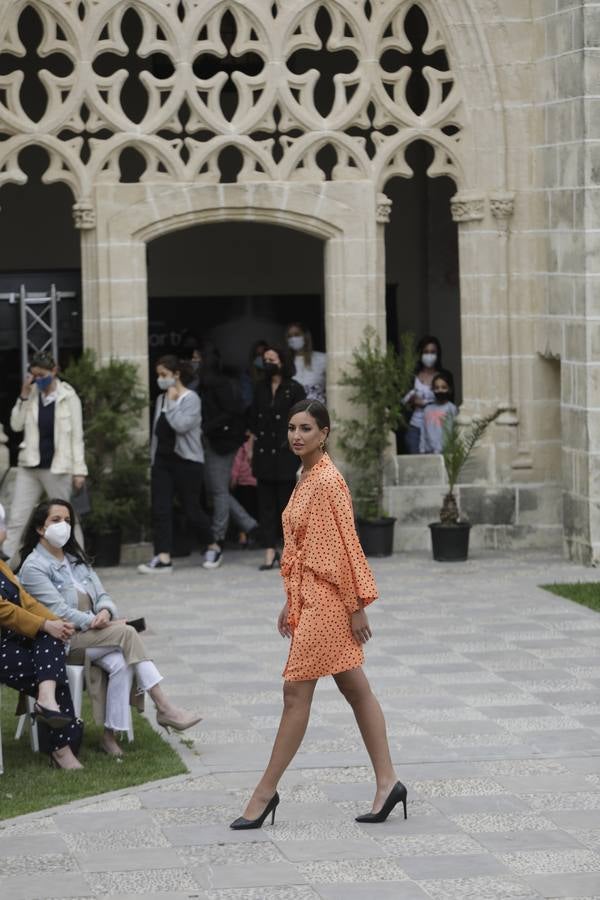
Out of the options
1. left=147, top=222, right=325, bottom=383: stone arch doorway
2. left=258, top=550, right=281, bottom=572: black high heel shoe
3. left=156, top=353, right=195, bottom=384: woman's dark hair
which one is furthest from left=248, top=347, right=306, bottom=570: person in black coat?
left=147, top=222, right=325, bottom=383: stone arch doorway

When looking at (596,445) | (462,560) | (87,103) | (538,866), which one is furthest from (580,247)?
(538,866)

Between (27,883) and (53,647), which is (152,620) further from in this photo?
(27,883)

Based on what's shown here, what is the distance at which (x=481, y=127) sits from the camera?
639 inches

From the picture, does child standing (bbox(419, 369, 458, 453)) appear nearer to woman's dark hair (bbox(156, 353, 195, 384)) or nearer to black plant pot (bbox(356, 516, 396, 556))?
black plant pot (bbox(356, 516, 396, 556))

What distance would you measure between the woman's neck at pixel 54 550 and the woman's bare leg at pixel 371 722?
202 cm

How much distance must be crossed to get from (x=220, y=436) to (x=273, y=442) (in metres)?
0.91

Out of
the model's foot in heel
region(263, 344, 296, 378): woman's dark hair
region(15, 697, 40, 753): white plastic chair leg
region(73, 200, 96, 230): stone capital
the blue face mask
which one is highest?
region(73, 200, 96, 230): stone capital

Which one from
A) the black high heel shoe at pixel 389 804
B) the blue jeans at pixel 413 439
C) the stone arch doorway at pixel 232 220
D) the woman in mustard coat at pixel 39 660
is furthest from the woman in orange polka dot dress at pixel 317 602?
the blue jeans at pixel 413 439

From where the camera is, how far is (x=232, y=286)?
20.7m

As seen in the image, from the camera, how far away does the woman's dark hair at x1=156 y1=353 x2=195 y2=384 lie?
15.2 m

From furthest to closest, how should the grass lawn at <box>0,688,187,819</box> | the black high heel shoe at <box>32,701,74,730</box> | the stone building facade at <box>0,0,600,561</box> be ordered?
the stone building facade at <box>0,0,600,561</box> < the black high heel shoe at <box>32,701,74,730</box> < the grass lawn at <box>0,688,187,819</box>

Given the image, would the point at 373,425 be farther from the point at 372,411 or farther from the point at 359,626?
the point at 359,626

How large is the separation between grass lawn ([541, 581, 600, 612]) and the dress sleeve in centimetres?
570

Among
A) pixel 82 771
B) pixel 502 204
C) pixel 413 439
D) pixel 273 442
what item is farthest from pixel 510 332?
pixel 82 771
